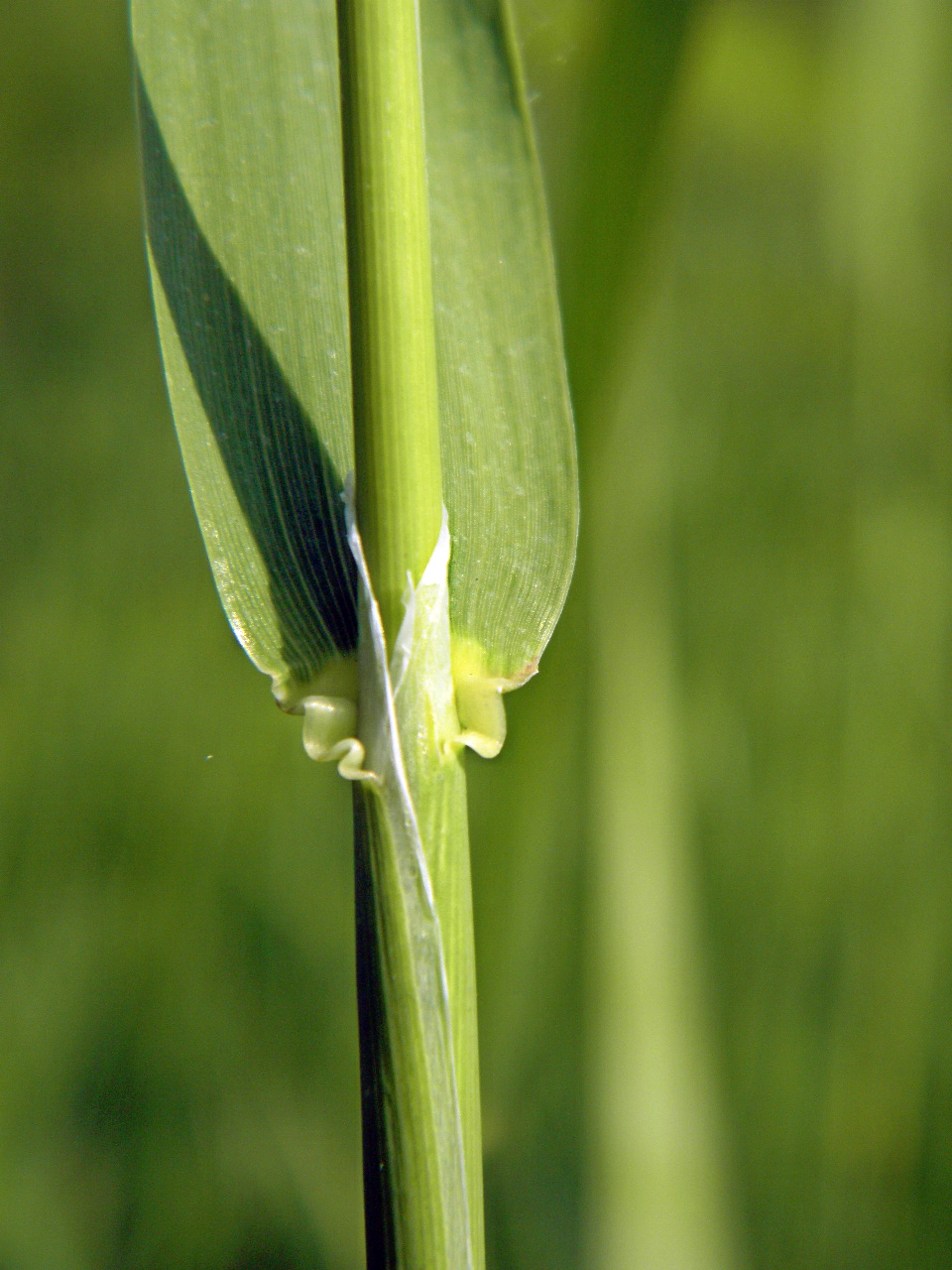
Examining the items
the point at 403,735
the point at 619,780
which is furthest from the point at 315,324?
the point at 619,780

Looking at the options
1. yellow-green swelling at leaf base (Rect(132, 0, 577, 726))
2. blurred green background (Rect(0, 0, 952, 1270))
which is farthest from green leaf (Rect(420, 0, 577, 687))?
blurred green background (Rect(0, 0, 952, 1270))

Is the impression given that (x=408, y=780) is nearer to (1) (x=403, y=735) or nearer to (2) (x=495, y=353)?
(1) (x=403, y=735)

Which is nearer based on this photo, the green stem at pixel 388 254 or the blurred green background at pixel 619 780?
the green stem at pixel 388 254

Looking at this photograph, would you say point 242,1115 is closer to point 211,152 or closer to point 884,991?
point 884,991

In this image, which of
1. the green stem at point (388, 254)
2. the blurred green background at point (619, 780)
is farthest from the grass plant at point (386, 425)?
the blurred green background at point (619, 780)

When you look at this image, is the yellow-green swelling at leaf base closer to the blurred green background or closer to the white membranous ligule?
the white membranous ligule

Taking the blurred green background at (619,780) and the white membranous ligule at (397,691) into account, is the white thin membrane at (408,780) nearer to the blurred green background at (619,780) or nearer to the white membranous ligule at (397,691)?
the white membranous ligule at (397,691)

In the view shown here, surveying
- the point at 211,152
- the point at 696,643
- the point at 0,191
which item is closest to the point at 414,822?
the point at 211,152
